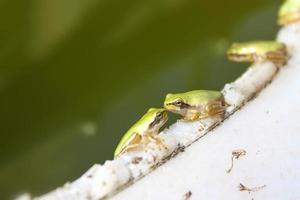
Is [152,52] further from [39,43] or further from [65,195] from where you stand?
[65,195]

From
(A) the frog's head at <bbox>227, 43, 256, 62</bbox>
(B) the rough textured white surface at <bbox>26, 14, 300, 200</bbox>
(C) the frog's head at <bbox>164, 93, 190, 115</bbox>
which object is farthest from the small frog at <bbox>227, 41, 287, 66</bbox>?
(C) the frog's head at <bbox>164, 93, 190, 115</bbox>

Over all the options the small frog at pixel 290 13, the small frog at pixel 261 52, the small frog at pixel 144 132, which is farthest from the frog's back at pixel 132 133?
the small frog at pixel 290 13

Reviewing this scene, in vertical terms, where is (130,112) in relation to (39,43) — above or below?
below

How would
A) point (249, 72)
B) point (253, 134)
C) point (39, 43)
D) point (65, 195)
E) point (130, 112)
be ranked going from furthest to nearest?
1. point (39, 43)
2. point (130, 112)
3. point (249, 72)
4. point (253, 134)
5. point (65, 195)

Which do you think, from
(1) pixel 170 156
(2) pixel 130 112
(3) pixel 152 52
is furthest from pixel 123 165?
(3) pixel 152 52

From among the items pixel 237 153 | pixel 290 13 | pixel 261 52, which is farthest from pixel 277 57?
pixel 237 153

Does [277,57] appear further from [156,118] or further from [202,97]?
[156,118]

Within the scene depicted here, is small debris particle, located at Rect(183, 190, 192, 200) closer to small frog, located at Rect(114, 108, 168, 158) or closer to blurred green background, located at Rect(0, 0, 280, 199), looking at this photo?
small frog, located at Rect(114, 108, 168, 158)
